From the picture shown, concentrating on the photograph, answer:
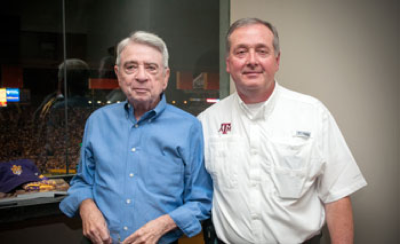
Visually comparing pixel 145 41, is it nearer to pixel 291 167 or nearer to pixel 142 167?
pixel 142 167

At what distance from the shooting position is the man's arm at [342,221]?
5.01ft

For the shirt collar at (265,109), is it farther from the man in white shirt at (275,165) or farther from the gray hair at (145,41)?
the gray hair at (145,41)

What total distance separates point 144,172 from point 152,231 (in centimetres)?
27

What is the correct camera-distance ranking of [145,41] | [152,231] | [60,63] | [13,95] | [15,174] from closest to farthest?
[152,231]
[145,41]
[15,174]
[13,95]
[60,63]

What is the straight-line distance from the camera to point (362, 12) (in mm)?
2102

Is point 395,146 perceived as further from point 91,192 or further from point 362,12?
point 91,192

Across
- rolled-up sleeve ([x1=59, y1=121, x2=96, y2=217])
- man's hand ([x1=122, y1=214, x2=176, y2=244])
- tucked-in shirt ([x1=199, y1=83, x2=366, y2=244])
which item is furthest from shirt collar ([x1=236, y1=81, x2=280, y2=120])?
rolled-up sleeve ([x1=59, y1=121, x2=96, y2=217])

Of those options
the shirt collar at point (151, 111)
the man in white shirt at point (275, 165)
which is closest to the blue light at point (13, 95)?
the shirt collar at point (151, 111)

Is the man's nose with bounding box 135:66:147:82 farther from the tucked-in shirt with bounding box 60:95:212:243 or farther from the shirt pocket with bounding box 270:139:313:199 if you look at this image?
the shirt pocket with bounding box 270:139:313:199

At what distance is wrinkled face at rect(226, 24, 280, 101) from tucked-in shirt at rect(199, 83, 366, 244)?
0.11 meters

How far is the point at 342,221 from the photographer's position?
153cm

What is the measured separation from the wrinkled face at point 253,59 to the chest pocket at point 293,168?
31 cm

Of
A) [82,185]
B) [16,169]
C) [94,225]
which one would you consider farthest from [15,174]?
[94,225]

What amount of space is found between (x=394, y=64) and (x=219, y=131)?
4.16 ft
